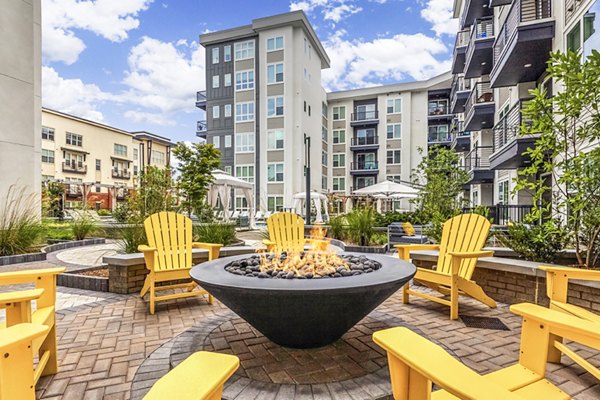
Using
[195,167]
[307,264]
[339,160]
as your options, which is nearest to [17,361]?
[307,264]

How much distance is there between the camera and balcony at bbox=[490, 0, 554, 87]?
813cm

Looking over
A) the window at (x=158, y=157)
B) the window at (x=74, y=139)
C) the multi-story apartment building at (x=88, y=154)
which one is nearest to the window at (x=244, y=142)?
the multi-story apartment building at (x=88, y=154)

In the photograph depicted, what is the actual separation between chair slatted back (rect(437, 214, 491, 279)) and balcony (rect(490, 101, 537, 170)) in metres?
5.44

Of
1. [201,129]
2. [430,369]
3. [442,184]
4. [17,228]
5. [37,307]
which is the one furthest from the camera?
[201,129]

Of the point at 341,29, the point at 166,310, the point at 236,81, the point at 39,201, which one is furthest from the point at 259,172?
the point at 166,310

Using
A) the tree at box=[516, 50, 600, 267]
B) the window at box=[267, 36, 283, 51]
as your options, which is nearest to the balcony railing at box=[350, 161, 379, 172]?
the window at box=[267, 36, 283, 51]

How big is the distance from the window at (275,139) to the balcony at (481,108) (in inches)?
469

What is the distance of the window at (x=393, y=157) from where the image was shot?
2806 centimetres

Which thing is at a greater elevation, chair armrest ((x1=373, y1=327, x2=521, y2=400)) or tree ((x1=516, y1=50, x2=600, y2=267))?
tree ((x1=516, y1=50, x2=600, y2=267))

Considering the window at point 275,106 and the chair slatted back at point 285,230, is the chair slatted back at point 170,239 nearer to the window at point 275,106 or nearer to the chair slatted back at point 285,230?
the chair slatted back at point 285,230

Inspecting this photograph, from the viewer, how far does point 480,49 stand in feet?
42.0

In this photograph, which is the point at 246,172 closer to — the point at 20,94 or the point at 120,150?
the point at 20,94

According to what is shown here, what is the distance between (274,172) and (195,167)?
45.8 feet

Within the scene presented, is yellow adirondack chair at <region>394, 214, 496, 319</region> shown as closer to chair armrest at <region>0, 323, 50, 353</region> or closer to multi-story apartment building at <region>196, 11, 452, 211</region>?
chair armrest at <region>0, 323, 50, 353</region>
